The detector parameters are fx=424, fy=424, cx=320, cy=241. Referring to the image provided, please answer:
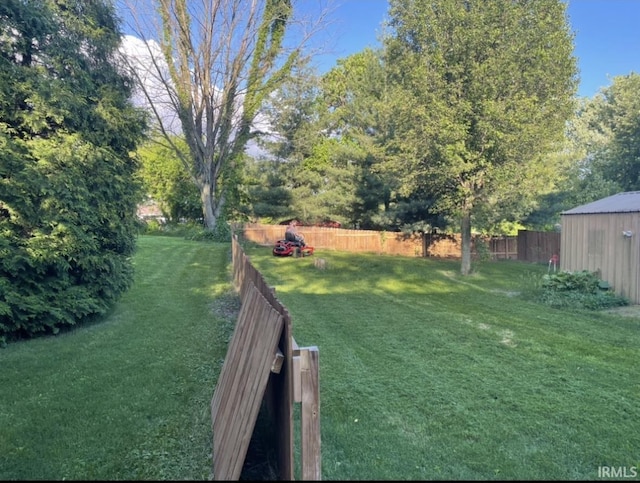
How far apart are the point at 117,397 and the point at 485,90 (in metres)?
12.7

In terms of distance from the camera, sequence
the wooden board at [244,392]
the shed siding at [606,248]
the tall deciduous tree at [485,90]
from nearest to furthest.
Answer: the wooden board at [244,392]
the shed siding at [606,248]
the tall deciduous tree at [485,90]

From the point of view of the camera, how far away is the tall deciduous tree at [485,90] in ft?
41.5

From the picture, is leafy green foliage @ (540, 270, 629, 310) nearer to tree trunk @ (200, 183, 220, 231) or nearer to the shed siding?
the shed siding

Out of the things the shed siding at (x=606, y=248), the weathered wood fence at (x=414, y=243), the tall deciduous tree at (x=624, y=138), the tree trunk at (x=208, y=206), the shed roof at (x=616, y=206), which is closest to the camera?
the shed siding at (x=606, y=248)

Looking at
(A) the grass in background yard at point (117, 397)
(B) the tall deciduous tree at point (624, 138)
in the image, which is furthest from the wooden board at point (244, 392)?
(B) the tall deciduous tree at point (624, 138)

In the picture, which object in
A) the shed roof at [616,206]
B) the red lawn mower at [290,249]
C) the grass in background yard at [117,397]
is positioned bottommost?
the grass in background yard at [117,397]

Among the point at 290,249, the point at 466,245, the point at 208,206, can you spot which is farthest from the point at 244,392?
the point at 208,206

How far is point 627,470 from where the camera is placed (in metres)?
3.00

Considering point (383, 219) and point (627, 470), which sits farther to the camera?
point (383, 219)

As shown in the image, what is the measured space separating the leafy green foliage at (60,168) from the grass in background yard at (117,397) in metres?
0.66

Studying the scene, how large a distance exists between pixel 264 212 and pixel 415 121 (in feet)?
50.8

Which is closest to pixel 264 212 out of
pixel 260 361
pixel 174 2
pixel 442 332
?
pixel 174 2

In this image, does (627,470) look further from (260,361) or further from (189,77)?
(189,77)

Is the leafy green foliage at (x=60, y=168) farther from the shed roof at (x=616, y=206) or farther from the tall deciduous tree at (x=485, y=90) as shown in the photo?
the shed roof at (x=616, y=206)
